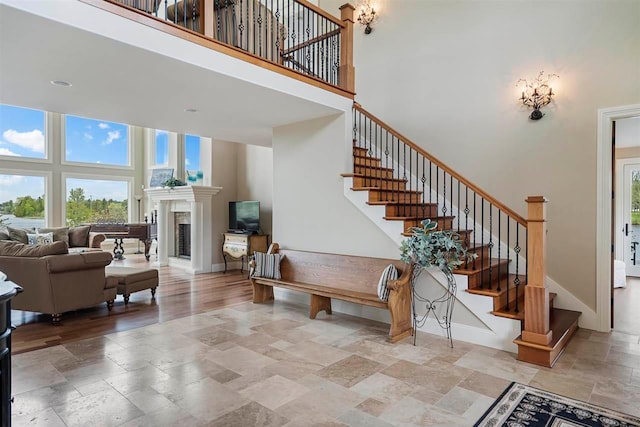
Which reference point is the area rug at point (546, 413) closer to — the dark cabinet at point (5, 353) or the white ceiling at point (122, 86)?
the dark cabinet at point (5, 353)

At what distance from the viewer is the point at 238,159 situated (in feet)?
28.0

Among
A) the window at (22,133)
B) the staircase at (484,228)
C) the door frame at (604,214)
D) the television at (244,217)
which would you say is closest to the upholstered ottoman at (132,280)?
the television at (244,217)

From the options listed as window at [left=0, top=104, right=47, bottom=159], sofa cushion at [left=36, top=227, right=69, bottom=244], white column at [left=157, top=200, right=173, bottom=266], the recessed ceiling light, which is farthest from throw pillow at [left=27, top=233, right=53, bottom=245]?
the recessed ceiling light

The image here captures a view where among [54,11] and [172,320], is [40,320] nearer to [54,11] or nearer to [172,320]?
[172,320]

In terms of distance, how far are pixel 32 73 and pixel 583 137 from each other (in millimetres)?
5631

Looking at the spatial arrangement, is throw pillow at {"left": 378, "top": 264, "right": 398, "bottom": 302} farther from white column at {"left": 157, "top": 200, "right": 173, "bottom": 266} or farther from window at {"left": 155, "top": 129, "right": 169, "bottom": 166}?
window at {"left": 155, "top": 129, "right": 169, "bottom": 166}

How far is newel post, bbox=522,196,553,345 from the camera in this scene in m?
3.23

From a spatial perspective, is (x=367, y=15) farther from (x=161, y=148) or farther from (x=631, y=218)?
(x=161, y=148)

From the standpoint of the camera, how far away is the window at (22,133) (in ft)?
30.5

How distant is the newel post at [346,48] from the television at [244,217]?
3.33 meters

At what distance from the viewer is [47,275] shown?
4.21 m

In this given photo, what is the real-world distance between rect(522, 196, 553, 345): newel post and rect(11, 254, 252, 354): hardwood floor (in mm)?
3706

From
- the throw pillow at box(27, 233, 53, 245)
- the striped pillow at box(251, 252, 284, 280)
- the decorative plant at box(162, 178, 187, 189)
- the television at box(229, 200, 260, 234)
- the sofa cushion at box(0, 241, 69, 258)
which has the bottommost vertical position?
the striped pillow at box(251, 252, 284, 280)

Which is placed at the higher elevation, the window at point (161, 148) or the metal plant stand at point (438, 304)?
the window at point (161, 148)
